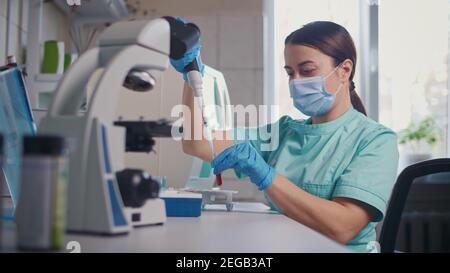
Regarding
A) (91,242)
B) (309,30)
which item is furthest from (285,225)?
(309,30)

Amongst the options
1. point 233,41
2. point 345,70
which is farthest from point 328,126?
point 233,41

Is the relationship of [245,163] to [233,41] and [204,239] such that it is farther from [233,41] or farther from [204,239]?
[233,41]

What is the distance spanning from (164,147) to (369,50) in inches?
42.8

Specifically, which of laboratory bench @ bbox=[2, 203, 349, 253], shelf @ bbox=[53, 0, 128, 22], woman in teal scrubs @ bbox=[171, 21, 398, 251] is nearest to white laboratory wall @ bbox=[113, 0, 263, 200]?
shelf @ bbox=[53, 0, 128, 22]

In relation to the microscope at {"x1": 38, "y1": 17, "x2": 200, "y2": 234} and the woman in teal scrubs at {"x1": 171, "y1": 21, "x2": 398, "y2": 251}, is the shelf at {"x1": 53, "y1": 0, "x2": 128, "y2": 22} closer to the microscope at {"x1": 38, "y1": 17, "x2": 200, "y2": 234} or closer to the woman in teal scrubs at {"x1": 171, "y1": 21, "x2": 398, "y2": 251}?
the woman in teal scrubs at {"x1": 171, "y1": 21, "x2": 398, "y2": 251}

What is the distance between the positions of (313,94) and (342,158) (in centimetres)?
22

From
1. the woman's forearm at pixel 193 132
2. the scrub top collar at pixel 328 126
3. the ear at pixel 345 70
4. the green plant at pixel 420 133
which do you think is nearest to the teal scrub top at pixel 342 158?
the scrub top collar at pixel 328 126

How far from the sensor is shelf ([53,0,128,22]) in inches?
65.5

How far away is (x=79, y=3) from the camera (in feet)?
5.40

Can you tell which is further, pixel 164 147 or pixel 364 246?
pixel 164 147

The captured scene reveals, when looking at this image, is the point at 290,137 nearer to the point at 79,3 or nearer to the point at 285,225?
the point at 285,225

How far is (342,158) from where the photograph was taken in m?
1.11

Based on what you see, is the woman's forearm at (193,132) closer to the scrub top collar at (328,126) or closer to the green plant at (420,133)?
the scrub top collar at (328,126)

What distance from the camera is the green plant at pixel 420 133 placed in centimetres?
186
